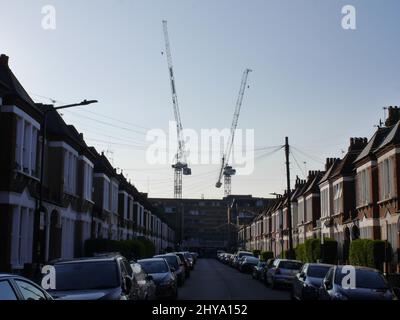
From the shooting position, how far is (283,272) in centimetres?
3125

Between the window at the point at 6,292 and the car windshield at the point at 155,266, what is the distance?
14.6 meters

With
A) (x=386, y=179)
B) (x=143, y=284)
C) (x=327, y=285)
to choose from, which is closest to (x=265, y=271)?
(x=386, y=179)

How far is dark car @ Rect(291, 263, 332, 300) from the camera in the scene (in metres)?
19.8

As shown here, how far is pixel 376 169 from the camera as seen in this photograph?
38.3 m

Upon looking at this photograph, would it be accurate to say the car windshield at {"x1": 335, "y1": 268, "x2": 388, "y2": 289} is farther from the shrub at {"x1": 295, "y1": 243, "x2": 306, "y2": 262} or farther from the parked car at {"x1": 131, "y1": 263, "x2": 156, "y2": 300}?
the shrub at {"x1": 295, "y1": 243, "x2": 306, "y2": 262}

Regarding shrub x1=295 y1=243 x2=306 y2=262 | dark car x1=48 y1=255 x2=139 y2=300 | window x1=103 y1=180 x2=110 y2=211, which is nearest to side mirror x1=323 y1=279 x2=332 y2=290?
dark car x1=48 y1=255 x2=139 y2=300

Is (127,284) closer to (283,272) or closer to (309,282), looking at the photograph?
(309,282)

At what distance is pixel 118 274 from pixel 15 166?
14.0 meters

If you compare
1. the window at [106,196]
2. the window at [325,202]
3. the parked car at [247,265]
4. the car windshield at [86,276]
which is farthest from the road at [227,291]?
the window at [325,202]

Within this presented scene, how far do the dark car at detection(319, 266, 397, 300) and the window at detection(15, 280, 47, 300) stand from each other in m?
7.92

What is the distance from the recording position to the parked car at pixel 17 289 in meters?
8.14

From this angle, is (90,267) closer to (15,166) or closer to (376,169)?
(15,166)

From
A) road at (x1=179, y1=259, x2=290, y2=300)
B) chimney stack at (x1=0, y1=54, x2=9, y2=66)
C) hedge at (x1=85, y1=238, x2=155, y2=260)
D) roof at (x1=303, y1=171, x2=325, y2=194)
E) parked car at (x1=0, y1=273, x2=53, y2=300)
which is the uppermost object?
chimney stack at (x1=0, y1=54, x2=9, y2=66)
